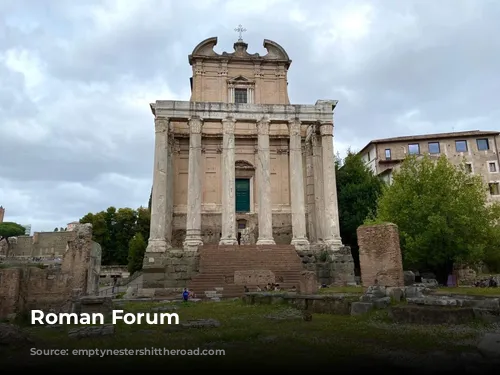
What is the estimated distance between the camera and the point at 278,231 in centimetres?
3162

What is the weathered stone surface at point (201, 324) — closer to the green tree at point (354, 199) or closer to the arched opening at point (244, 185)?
the arched opening at point (244, 185)

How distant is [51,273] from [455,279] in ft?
76.7

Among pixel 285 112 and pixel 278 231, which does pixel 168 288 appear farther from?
pixel 285 112

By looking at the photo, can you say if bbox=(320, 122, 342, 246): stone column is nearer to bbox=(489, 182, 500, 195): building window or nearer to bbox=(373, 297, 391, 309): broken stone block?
bbox=(373, 297, 391, 309): broken stone block

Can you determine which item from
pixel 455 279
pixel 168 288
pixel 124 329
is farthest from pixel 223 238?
pixel 124 329

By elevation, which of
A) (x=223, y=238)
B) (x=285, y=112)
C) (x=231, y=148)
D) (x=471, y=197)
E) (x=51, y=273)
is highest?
(x=285, y=112)

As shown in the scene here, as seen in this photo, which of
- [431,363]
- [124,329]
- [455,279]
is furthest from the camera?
[455,279]

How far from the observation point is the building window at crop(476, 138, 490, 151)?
135ft

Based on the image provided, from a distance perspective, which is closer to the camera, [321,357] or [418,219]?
[321,357]

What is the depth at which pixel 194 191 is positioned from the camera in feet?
90.6

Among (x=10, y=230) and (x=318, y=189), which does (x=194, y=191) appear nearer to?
(x=318, y=189)

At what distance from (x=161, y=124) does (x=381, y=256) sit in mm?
18685

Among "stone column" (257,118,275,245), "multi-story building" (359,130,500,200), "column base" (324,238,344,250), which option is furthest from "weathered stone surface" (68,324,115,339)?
"multi-story building" (359,130,500,200)

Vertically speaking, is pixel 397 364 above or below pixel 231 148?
below
